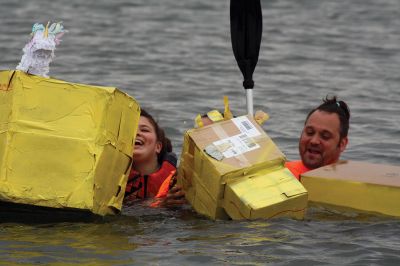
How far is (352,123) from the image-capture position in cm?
1188

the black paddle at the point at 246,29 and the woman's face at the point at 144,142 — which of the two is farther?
the black paddle at the point at 246,29

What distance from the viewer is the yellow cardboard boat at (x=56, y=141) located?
6.67 meters

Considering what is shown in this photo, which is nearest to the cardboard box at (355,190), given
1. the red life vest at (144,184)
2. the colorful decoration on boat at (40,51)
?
the red life vest at (144,184)

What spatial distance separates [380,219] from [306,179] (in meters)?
0.55

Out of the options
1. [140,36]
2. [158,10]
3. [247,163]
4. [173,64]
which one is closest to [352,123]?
[173,64]

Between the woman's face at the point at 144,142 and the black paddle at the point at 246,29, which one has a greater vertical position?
the black paddle at the point at 246,29

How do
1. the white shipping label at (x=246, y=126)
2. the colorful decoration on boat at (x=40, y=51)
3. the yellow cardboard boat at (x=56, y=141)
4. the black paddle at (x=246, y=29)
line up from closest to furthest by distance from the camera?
the yellow cardboard boat at (x=56, y=141) → the colorful decoration on boat at (x=40, y=51) → the white shipping label at (x=246, y=126) → the black paddle at (x=246, y=29)

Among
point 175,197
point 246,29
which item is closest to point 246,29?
point 246,29

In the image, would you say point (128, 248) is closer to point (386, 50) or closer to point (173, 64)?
point (173, 64)

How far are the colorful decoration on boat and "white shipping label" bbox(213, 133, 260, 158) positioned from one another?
3.81 feet

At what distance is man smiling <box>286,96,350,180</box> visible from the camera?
320 inches

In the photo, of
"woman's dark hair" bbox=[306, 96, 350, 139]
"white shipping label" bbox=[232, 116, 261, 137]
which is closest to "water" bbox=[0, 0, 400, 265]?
"white shipping label" bbox=[232, 116, 261, 137]

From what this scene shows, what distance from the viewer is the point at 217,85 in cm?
1383

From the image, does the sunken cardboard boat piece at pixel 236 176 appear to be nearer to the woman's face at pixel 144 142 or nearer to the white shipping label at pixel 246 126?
the white shipping label at pixel 246 126
